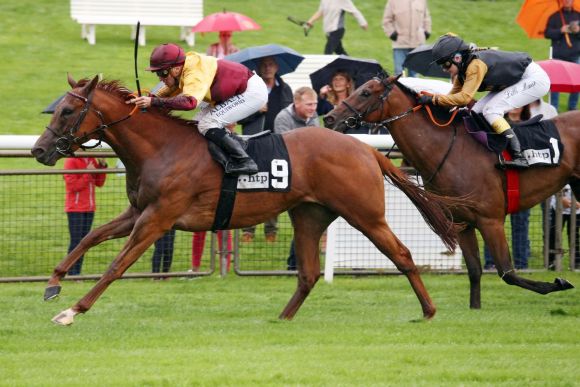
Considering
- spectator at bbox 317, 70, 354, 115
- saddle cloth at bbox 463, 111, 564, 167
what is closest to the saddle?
saddle cloth at bbox 463, 111, 564, 167

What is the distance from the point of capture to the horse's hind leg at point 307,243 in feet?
30.6

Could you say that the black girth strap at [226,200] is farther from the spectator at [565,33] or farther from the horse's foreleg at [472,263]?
the spectator at [565,33]

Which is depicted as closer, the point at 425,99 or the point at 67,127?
the point at 67,127

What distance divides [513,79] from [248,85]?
2.17 metres

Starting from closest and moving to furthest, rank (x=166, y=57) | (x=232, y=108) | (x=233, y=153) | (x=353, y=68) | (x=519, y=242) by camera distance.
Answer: (x=166, y=57) < (x=233, y=153) < (x=232, y=108) < (x=519, y=242) < (x=353, y=68)

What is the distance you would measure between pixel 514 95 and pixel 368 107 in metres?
1.17

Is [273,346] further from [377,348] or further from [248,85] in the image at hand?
[248,85]

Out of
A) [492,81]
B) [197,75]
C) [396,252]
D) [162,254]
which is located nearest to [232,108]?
[197,75]

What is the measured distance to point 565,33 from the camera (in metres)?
16.1

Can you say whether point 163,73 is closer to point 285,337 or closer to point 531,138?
point 285,337

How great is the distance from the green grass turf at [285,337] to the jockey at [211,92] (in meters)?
1.29

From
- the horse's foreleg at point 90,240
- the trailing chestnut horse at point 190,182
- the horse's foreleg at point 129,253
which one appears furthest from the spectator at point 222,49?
the horse's foreleg at point 129,253

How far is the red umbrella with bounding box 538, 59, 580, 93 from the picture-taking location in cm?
1229

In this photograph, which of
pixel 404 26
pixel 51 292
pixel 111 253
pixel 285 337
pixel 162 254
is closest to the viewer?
pixel 285 337
